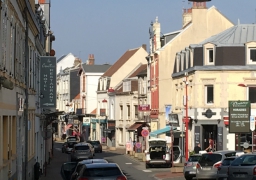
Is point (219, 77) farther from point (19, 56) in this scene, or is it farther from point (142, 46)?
point (142, 46)

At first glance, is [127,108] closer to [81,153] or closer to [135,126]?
[135,126]

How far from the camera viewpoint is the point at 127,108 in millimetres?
76812

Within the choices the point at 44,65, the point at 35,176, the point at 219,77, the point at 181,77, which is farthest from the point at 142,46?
the point at 35,176

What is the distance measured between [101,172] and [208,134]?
29.7m

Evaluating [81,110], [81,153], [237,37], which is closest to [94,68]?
[81,110]

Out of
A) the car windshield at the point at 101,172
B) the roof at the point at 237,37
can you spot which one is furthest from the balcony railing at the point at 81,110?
the car windshield at the point at 101,172

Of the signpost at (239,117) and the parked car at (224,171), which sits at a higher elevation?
the signpost at (239,117)

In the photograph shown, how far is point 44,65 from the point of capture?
38.0 metres

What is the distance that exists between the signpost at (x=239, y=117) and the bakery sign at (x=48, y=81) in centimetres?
1087

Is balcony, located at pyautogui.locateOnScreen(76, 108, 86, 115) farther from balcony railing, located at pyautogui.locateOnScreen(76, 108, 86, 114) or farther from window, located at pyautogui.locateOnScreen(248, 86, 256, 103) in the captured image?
window, located at pyautogui.locateOnScreen(248, 86, 256, 103)

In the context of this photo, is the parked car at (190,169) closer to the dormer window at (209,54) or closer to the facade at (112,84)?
the dormer window at (209,54)

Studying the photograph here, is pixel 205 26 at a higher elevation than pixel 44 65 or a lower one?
higher

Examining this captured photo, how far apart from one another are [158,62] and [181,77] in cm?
624

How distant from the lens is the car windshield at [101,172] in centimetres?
2016
